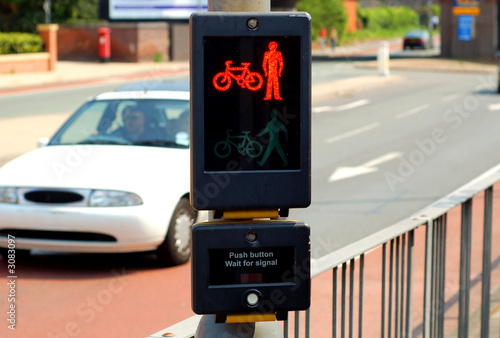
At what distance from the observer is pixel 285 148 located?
2566 mm

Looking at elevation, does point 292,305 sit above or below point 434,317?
above

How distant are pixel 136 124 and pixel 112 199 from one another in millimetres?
1454

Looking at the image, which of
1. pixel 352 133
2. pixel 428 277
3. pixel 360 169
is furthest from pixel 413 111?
pixel 428 277

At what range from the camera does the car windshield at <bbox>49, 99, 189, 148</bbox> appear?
29.1 feet

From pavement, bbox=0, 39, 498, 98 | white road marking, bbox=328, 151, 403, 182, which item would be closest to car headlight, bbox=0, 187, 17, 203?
white road marking, bbox=328, 151, 403, 182

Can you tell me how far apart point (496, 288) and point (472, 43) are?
4761 centimetres

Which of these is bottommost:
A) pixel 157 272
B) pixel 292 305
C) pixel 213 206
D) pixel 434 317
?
pixel 157 272

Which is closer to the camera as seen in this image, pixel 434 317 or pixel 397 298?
pixel 397 298

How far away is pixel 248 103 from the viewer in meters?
2.56

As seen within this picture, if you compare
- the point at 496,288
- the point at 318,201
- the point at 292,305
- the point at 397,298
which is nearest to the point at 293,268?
the point at 292,305

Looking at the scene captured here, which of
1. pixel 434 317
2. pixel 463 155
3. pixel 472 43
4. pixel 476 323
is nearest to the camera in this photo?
pixel 434 317

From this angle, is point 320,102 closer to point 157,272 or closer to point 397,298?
point 157,272

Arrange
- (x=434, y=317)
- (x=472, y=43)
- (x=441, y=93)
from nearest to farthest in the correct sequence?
(x=434, y=317) < (x=441, y=93) < (x=472, y=43)

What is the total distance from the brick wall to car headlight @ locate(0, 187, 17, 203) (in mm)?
36430
